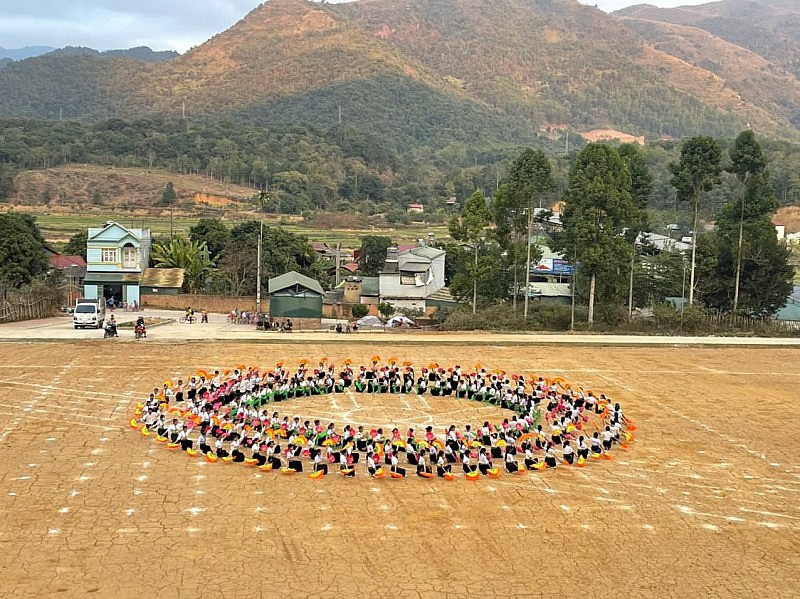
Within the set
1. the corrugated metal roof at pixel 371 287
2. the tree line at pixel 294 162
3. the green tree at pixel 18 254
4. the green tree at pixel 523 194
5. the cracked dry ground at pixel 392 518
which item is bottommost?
the cracked dry ground at pixel 392 518

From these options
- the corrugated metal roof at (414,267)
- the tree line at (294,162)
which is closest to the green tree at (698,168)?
the corrugated metal roof at (414,267)

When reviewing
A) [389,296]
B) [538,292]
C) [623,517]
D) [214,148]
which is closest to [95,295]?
[389,296]

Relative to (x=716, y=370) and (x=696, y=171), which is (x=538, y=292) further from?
(x=716, y=370)

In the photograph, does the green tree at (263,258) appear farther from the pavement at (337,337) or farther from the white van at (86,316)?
the white van at (86,316)

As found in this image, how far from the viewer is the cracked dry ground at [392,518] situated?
12734mm

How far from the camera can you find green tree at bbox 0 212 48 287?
137 feet

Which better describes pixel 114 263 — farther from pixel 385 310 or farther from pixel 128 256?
pixel 385 310

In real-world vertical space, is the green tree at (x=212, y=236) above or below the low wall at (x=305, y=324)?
above

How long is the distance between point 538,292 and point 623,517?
35534 millimetres

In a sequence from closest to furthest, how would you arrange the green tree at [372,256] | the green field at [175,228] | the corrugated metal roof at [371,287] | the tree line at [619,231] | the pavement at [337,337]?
the pavement at [337,337]
the tree line at [619,231]
the corrugated metal roof at [371,287]
the green tree at [372,256]
the green field at [175,228]

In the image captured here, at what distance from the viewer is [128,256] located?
46281 mm

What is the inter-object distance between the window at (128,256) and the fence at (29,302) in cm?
537

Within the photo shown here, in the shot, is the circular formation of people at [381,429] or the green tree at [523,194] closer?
the circular formation of people at [381,429]

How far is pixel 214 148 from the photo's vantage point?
133m
